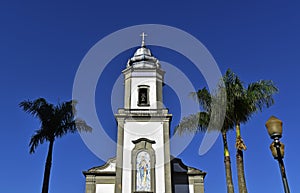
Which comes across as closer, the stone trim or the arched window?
the stone trim

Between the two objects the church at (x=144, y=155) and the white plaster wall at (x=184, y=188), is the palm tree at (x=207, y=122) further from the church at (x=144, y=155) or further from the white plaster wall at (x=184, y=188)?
the white plaster wall at (x=184, y=188)

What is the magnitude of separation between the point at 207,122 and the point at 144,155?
216 inches

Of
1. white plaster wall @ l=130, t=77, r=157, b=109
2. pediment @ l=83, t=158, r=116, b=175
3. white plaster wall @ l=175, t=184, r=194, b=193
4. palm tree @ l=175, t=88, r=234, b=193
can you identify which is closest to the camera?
palm tree @ l=175, t=88, r=234, b=193

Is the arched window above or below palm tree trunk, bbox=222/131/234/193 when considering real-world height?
above

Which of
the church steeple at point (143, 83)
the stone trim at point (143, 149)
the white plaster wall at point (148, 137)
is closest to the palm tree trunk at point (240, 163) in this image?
the white plaster wall at point (148, 137)

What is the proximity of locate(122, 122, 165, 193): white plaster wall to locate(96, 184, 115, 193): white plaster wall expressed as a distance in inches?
67.2

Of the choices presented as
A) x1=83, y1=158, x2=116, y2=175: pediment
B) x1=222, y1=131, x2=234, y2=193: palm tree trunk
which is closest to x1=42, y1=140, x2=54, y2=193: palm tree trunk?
x1=83, y1=158, x2=116, y2=175: pediment

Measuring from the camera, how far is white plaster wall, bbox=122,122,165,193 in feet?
73.6

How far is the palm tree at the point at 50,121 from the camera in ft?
66.5

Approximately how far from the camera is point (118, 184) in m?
22.3

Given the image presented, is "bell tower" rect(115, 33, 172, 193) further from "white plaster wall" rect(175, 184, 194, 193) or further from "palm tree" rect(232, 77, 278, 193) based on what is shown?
"palm tree" rect(232, 77, 278, 193)

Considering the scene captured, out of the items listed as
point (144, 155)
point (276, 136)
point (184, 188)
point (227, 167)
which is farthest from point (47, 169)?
point (276, 136)

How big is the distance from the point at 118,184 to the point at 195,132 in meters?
5.87

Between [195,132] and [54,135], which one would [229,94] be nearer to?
[195,132]
